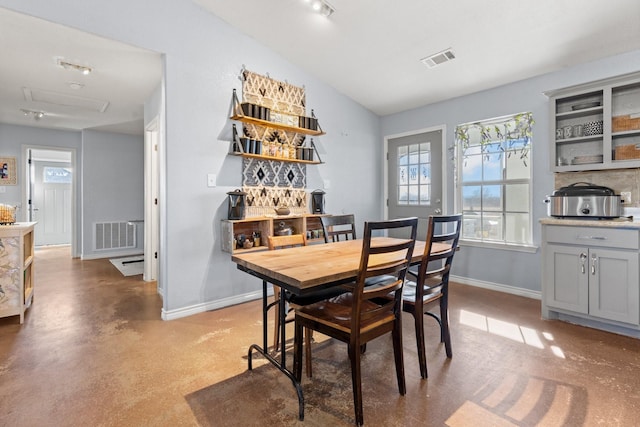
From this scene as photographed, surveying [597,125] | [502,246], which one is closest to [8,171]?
[502,246]

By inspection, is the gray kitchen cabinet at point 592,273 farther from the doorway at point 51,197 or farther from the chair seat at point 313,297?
the doorway at point 51,197

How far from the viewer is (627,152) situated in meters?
2.82

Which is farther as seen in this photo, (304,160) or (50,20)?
(304,160)

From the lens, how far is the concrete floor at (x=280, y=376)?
1617 mm

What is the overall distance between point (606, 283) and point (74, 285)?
5.74 meters

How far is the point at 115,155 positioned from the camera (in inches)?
241

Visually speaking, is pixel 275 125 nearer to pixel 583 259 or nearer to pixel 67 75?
pixel 67 75

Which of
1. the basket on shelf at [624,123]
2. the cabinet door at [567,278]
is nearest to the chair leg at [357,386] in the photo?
the cabinet door at [567,278]

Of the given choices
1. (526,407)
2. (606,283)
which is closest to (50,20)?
(526,407)

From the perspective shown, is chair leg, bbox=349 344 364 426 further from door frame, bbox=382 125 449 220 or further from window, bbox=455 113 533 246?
door frame, bbox=382 125 449 220

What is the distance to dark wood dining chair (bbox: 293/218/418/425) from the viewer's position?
1.54 m

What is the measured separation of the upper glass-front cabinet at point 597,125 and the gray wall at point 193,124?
306 centimetres

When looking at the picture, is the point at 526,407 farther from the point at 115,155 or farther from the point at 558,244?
the point at 115,155

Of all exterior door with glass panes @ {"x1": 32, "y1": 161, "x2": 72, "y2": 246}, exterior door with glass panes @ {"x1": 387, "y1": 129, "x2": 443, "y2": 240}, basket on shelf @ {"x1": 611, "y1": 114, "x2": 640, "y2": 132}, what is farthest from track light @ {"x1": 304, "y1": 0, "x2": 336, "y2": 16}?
exterior door with glass panes @ {"x1": 32, "y1": 161, "x2": 72, "y2": 246}
